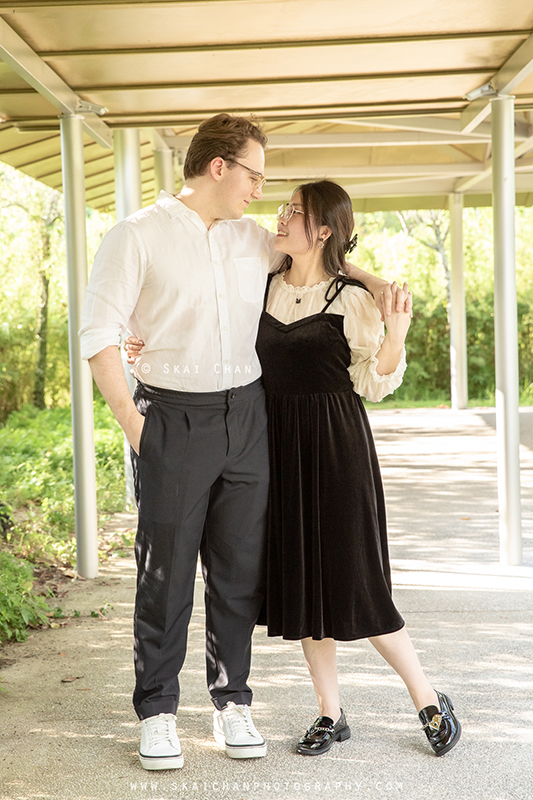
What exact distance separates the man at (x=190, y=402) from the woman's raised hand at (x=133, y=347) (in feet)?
0.11

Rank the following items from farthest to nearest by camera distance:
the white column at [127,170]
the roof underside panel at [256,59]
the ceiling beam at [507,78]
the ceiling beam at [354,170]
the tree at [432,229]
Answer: the tree at [432,229] → the ceiling beam at [354,170] → the white column at [127,170] → the ceiling beam at [507,78] → the roof underside panel at [256,59]

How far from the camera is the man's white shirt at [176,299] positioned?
2793 mm

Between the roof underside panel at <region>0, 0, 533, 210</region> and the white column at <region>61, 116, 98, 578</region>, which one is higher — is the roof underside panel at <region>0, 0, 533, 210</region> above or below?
above

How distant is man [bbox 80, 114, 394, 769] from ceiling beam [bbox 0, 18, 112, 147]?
145cm

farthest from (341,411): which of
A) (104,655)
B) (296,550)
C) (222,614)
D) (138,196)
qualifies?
(138,196)

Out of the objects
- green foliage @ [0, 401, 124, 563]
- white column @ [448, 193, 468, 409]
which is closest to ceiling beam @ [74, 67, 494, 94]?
green foliage @ [0, 401, 124, 563]

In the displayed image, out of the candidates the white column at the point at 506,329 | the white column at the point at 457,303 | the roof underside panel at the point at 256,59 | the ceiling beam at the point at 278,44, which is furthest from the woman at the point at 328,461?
the white column at the point at 457,303

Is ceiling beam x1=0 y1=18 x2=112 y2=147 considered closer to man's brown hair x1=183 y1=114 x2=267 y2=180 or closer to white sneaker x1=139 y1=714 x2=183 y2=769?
man's brown hair x1=183 y1=114 x2=267 y2=180

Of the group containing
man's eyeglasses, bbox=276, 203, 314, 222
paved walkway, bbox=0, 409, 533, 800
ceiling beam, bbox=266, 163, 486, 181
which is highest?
ceiling beam, bbox=266, 163, 486, 181

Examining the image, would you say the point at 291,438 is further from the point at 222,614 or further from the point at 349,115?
the point at 349,115

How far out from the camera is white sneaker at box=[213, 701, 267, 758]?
2.94 meters

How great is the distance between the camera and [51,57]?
165 inches

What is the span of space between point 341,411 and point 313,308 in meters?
0.37

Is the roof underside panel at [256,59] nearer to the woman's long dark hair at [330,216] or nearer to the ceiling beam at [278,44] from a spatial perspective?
the ceiling beam at [278,44]
